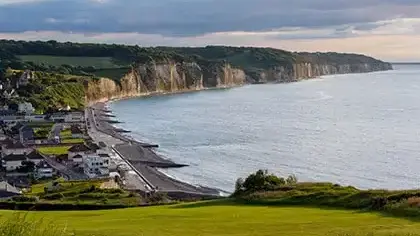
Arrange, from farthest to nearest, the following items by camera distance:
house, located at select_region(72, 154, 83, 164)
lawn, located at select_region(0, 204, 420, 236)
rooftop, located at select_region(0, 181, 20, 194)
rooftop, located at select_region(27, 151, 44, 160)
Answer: house, located at select_region(72, 154, 83, 164) < rooftop, located at select_region(27, 151, 44, 160) < rooftop, located at select_region(0, 181, 20, 194) < lawn, located at select_region(0, 204, 420, 236)

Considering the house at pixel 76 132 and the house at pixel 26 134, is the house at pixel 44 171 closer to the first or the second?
the house at pixel 26 134

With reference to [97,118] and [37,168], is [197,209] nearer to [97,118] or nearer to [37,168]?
[37,168]

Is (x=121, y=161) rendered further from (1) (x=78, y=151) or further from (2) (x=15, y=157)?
(2) (x=15, y=157)

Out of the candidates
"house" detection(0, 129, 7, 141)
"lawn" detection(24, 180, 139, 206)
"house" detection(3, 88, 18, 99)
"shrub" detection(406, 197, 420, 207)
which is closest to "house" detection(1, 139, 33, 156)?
"house" detection(0, 129, 7, 141)

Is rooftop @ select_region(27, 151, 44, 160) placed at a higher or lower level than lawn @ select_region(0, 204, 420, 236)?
lower

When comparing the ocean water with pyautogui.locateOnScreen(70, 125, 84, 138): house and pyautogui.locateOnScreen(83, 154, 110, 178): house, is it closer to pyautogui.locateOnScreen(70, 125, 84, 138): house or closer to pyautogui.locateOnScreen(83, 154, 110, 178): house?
pyautogui.locateOnScreen(83, 154, 110, 178): house
